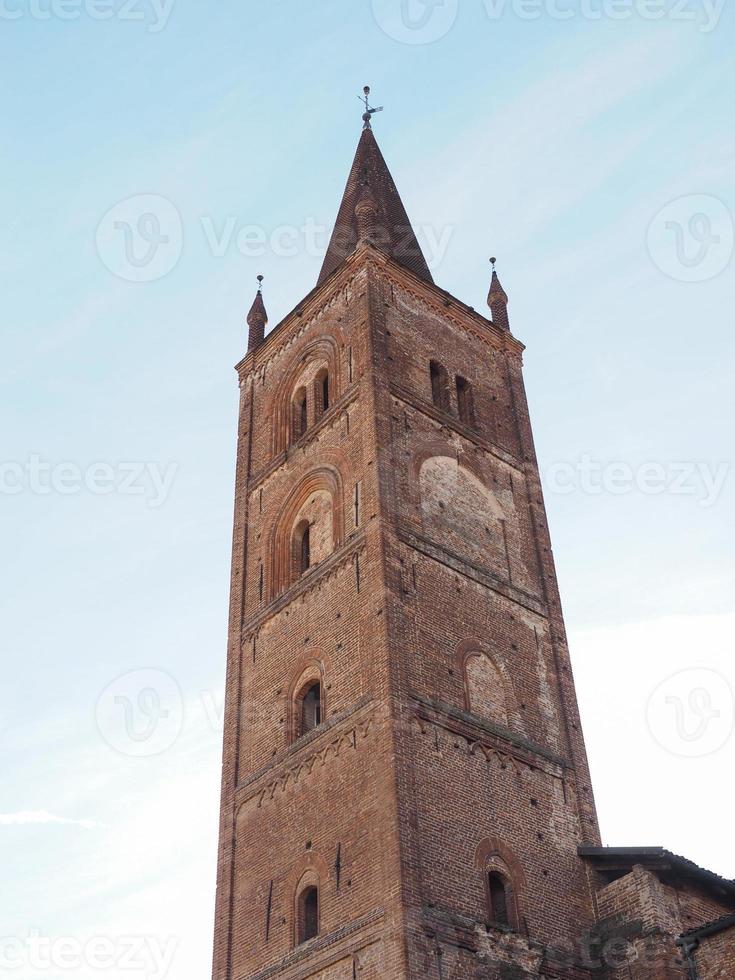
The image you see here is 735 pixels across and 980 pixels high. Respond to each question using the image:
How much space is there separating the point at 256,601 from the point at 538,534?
6325mm

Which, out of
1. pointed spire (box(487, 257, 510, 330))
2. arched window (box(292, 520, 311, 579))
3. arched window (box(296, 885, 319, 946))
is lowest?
arched window (box(296, 885, 319, 946))

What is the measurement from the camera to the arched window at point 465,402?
2680 cm

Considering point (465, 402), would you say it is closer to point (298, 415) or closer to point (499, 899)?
point (298, 415)

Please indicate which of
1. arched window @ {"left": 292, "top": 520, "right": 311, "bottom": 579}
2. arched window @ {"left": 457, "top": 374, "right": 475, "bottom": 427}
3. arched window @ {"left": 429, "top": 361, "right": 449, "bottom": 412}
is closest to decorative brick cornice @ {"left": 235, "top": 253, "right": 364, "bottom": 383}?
arched window @ {"left": 429, "top": 361, "right": 449, "bottom": 412}

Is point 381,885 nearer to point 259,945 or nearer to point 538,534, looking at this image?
point 259,945

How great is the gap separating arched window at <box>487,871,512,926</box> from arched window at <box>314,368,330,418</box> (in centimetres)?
1137

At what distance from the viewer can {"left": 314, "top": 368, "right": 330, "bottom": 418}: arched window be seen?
87.5 feet

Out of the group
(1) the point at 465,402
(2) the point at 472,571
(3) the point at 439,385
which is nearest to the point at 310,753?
(2) the point at 472,571

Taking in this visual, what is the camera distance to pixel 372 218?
2839 cm

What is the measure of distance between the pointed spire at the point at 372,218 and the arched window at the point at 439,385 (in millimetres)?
2766

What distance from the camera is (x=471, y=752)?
20.1 meters

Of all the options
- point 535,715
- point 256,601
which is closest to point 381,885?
point 535,715

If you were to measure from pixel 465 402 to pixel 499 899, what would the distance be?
39.5 feet

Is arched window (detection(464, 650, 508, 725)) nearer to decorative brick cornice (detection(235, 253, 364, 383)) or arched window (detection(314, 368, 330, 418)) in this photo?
arched window (detection(314, 368, 330, 418))
